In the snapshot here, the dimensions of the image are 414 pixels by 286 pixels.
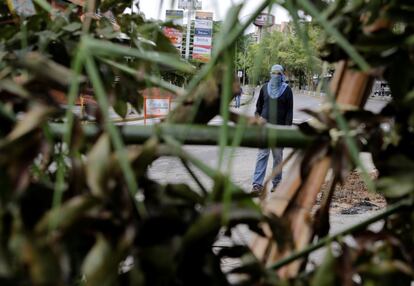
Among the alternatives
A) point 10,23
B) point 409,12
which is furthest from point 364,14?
point 10,23

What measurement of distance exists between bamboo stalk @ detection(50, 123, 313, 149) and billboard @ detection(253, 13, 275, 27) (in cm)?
14

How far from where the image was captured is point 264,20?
0.74 metres

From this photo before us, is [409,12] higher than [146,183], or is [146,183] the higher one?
[409,12]

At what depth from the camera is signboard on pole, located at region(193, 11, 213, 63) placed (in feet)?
2.59

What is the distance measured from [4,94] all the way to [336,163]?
0.42 meters

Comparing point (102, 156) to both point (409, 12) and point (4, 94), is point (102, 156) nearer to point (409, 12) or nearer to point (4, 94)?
point (4, 94)

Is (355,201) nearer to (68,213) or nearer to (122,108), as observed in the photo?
(122,108)

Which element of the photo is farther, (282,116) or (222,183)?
(282,116)

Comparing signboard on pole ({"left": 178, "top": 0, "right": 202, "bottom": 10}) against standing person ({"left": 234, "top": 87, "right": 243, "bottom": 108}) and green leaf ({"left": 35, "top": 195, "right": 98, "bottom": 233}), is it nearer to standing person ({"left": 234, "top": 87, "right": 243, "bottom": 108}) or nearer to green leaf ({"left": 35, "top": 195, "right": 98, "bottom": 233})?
standing person ({"left": 234, "top": 87, "right": 243, "bottom": 108})

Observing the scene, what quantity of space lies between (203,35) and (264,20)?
0.13 metres

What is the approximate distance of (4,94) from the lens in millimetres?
682

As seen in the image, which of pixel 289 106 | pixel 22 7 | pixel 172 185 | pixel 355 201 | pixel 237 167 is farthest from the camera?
pixel 237 167

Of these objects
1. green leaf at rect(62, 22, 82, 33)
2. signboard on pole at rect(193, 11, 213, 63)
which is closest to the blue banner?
signboard on pole at rect(193, 11, 213, 63)

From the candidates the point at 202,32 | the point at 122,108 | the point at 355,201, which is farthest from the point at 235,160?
the point at 355,201
